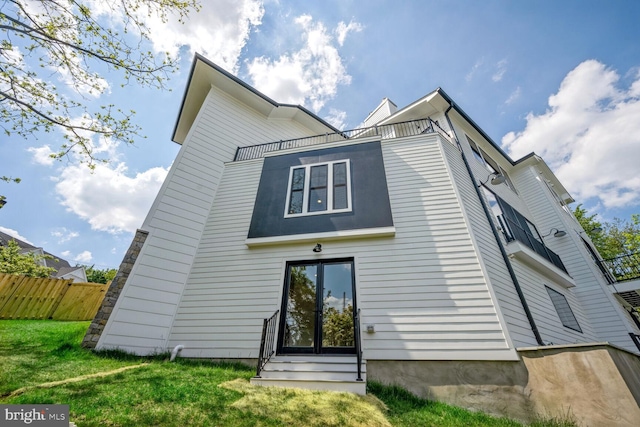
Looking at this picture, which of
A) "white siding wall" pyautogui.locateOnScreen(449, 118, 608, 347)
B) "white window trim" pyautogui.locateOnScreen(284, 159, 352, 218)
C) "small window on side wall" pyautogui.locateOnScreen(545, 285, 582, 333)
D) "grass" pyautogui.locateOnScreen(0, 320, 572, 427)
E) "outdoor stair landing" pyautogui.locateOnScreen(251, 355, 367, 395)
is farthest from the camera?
"small window on side wall" pyautogui.locateOnScreen(545, 285, 582, 333)

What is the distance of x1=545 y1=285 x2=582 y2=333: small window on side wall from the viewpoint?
7352mm

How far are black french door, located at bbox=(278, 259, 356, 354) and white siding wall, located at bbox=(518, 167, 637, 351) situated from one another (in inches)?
207

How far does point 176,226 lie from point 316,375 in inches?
205

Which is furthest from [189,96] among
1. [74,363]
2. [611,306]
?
[611,306]

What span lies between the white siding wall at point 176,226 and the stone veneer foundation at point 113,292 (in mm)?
100

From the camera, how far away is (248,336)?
17.4ft

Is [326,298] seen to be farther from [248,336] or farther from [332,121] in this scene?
[332,121]

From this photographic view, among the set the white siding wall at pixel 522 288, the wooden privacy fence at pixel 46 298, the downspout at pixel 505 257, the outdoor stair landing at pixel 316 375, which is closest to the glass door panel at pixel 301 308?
the outdoor stair landing at pixel 316 375

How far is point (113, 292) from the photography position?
17.7ft

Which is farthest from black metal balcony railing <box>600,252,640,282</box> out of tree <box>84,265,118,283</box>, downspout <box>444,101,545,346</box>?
tree <box>84,265,118,283</box>

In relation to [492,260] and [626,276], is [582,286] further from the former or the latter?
[492,260]

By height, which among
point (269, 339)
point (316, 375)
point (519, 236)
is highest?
point (519, 236)

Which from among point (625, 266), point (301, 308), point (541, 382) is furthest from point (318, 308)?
point (625, 266)

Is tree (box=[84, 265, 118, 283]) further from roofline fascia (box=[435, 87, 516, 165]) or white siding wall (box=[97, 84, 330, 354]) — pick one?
roofline fascia (box=[435, 87, 516, 165])
